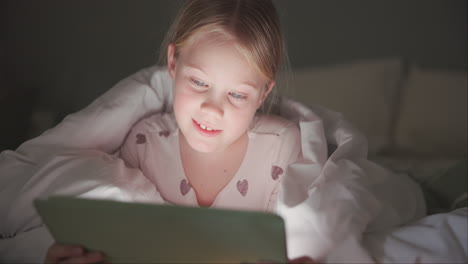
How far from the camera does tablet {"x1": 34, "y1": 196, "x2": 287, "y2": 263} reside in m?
0.69

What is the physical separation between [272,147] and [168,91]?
0.33 meters

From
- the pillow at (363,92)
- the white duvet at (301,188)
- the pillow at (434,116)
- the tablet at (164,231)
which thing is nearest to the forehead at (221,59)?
the white duvet at (301,188)

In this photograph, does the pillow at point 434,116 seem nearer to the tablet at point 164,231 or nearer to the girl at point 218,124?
the girl at point 218,124

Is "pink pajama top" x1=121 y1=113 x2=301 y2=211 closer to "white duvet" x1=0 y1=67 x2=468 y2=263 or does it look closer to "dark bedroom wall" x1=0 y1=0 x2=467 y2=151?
"white duvet" x1=0 y1=67 x2=468 y2=263

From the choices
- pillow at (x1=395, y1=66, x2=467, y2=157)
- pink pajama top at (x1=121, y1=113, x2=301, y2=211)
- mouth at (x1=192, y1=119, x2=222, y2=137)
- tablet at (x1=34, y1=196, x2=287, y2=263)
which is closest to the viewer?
tablet at (x1=34, y1=196, x2=287, y2=263)

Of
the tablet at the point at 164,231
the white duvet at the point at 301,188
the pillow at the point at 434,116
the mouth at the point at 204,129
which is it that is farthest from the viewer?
the pillow at the point at 434,116

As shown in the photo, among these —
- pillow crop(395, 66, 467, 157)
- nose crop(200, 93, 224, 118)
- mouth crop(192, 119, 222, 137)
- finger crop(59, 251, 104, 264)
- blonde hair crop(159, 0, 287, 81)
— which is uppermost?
blonde hair crop(159, 0, 287, 81)

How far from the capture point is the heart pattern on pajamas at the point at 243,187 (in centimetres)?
116

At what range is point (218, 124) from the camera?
3.36 feet

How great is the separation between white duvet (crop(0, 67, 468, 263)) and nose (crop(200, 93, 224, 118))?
0.20 metres

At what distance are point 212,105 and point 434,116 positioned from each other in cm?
101

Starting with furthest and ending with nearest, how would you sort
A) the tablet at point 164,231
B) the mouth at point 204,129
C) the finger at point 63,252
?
the mouth at point 204,129 < the finger at point 63,252 < the tablet at point 164,231

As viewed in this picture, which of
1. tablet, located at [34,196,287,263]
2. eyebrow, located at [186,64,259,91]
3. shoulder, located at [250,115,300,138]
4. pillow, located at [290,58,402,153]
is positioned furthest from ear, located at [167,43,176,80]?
pillow, located at [290,58,402,153]

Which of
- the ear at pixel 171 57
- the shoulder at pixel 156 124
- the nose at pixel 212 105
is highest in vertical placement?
the ear at pixel 171 57
